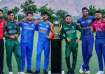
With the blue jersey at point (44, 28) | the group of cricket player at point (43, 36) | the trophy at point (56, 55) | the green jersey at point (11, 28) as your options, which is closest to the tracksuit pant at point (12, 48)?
the group of cricket player at point (43, 36)

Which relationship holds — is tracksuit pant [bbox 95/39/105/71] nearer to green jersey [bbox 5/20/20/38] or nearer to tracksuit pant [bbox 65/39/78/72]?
tracksuit pant [bbox 65/39/78/72]

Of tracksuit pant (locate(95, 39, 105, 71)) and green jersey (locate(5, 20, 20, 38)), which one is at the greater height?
green jersey (locate(5, 20, 20, 38))

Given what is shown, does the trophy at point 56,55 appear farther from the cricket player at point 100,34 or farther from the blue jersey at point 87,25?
the cricket player at point 100,34

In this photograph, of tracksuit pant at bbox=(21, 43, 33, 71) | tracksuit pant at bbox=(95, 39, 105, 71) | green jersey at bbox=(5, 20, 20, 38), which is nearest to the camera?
green jersey at bbox=(5, 20, 20, 38)

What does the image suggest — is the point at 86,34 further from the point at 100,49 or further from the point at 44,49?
the point at 44,49

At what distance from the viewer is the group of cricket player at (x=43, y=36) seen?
8641 mm

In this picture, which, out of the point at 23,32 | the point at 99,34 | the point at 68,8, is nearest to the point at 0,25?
the point at 23,32

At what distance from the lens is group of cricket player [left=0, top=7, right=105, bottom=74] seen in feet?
28.3

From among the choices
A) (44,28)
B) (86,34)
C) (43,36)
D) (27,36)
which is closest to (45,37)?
(43,36)

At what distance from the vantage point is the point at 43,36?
8.69 meters

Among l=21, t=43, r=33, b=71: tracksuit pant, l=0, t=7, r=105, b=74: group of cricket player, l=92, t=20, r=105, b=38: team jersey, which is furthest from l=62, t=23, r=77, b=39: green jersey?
l=21, t=43, r=33, b=71: tracksuit pant

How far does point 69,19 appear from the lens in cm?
877

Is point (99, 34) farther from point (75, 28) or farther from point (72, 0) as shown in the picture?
point (72, 0)

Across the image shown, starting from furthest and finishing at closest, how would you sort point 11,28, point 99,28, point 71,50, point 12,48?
point 71,50 < point 99,28 < point 12,48 < point 11,28
